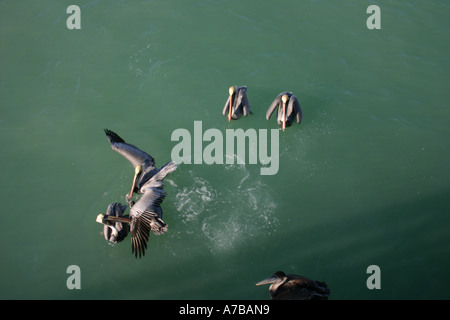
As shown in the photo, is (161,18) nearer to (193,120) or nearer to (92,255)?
(193,120)

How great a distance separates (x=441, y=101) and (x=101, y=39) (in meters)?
9.93

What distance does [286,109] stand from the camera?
397 inches

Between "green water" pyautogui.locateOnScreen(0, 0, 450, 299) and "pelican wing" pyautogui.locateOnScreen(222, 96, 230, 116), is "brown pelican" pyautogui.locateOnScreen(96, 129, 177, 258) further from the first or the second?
"pelican wing" pyautogui.locateOnScreen(222, 96, 230, 116)

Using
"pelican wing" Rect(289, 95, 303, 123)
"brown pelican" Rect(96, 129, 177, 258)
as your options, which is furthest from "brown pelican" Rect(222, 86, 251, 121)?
"brown pelican" Rect(96, 129, 177, 258)

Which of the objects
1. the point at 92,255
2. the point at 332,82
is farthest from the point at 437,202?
the point at 92,255

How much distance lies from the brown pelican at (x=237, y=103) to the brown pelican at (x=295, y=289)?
4.34 metres

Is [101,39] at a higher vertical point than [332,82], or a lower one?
higher

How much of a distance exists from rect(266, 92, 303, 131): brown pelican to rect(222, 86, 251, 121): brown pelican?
1.94ft

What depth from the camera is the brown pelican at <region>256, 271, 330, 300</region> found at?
7.39 m

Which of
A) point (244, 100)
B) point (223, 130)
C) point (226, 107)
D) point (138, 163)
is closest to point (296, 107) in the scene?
point (244, 100)

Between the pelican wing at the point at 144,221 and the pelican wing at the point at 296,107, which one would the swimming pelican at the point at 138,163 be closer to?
the pelican wing at the point at 144,221

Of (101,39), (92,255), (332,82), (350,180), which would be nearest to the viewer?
(92,255)

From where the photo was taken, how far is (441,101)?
11.0 m

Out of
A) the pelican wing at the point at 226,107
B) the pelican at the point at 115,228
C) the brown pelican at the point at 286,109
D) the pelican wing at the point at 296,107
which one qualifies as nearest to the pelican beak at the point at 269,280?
the pelican at the point at 115,228
